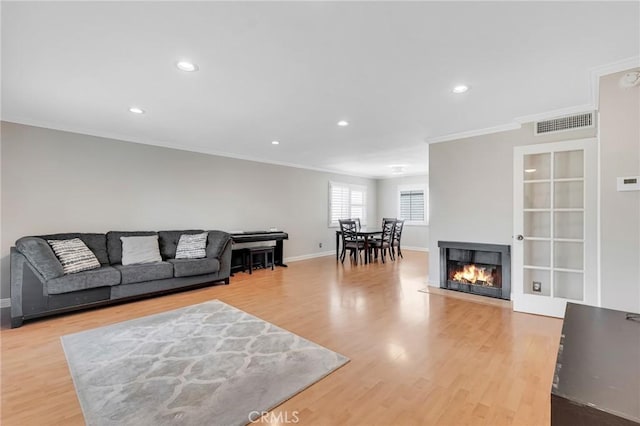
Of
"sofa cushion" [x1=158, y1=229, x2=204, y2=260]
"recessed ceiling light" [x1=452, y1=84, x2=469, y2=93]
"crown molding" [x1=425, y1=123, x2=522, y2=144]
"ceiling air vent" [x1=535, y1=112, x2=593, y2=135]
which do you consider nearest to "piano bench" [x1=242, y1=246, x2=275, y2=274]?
"sofa cushion" [x1=158, y1=229, x2=204, y2=260]

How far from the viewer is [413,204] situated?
925 cm

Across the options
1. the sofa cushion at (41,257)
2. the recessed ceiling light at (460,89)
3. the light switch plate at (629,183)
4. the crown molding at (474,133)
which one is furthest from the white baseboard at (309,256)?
the light switch plate at (629,183)

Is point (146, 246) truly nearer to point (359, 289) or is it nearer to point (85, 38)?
point (85, 38)

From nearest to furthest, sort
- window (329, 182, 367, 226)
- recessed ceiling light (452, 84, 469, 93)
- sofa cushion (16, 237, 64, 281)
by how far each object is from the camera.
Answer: recessed ceiling light (452, 84, 469, 93), sofa cushion (16, 237, 64, 281), window (329, 182, 367, 226)

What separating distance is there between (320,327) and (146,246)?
3.07 metres

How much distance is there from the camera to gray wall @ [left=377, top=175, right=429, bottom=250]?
8.97 metres

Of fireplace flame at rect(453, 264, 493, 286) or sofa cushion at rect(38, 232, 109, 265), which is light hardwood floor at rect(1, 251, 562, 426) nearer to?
fireplace flame at rect(453, 264, 493, 286)

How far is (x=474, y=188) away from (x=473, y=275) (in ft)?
4.40

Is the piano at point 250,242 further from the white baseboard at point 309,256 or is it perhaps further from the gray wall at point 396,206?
the gray wall at point 396,206

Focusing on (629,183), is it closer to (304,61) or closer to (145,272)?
(304,61)

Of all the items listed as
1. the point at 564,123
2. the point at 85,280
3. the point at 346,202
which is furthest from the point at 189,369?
the point at 346,202

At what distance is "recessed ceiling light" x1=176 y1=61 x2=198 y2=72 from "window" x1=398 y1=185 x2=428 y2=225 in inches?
310

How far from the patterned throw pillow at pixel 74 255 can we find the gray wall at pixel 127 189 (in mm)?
594

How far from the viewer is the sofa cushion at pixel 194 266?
4.24 m
